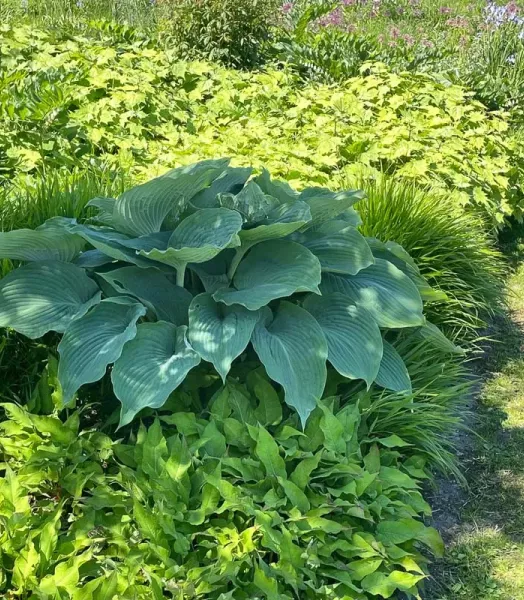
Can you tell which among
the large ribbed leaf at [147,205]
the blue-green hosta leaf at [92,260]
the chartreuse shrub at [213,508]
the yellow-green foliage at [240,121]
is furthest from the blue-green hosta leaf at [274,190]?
the yellow-green foliage at [240,121]

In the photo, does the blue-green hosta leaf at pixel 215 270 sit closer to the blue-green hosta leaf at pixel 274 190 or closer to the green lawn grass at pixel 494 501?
the blue-green hosta leaf at pixel 274 190

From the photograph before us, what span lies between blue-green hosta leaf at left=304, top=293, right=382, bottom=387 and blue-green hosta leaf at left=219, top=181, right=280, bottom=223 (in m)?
0.39

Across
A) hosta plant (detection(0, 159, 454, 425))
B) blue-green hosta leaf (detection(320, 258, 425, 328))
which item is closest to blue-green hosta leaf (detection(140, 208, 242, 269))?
hosta plant (detection(0, 159, 454, 425))

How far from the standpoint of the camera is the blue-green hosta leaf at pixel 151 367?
2.25m

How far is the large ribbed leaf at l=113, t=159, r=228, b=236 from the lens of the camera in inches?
99.5

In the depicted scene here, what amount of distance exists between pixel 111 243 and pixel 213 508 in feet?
3.36

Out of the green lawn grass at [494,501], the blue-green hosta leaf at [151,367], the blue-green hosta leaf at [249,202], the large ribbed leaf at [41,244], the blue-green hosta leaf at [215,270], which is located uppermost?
the blue-green hosta leaf at [249,202]

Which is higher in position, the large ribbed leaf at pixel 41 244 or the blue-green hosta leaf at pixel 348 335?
the large ribbed leaf at pixel 41 244

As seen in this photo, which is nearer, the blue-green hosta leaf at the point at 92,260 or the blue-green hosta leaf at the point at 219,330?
the blue-green hosta leaf at the point at 219,330

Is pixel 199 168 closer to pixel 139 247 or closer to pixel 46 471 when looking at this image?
pixel 139 247

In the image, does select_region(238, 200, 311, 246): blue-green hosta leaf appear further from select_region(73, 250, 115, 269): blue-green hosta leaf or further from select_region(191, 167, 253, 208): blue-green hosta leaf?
select_region(73, 250, 115, 269): blue-green hosta leaf

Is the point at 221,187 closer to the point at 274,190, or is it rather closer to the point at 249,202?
the point at 274,190

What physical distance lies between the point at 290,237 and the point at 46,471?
1235 millimetres

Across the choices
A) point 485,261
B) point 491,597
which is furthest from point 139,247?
point 485,261
